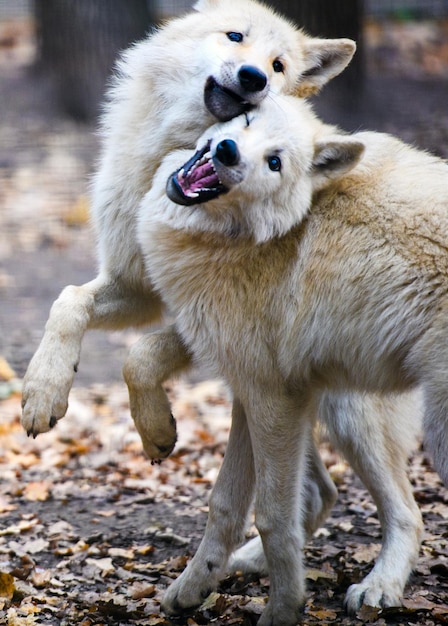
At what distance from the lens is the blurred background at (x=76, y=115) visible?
889cm

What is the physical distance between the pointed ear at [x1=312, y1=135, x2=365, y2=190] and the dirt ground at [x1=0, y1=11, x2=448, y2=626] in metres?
1.59

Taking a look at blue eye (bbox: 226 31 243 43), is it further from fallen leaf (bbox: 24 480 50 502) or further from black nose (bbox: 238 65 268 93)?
fallen leaf (bbox: 24 480 50 502)

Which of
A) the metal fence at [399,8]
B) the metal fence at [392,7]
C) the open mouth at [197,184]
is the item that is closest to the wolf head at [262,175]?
the open mouth at [197,184]

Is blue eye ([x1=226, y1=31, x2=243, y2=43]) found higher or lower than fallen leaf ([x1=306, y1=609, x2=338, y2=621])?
higher

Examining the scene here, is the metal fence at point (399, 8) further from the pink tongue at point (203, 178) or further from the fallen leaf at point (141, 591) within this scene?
the fallen leaf at point (141, 591)

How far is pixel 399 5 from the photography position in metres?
17.0

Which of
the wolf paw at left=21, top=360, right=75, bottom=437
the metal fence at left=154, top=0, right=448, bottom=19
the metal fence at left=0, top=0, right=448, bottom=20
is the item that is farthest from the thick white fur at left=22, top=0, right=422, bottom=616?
the metal fence at left=154, top=0, right=448, bottom=19

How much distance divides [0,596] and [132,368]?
1256 millimetres

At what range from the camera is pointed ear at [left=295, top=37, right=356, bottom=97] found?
4.82 m

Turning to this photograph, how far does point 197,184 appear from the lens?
397 centimetres

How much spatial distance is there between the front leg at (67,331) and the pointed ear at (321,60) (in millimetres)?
1455

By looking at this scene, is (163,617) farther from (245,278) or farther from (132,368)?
(245,278)

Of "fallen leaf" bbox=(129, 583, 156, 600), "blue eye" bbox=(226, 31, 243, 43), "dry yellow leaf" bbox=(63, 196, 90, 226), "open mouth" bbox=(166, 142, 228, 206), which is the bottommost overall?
"dry yellow leaf" bbox=(63, 196, 90, 226)

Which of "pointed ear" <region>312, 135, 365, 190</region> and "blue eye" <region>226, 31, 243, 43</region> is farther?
"blue eye" <region>226, 31, 243, 43</region>
